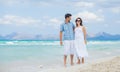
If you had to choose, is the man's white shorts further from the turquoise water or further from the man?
the turquoise water

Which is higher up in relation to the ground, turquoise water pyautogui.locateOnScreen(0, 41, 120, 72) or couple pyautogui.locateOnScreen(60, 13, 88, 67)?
couple pyautogui.locateOnScreen(60, 13, 88, 67)

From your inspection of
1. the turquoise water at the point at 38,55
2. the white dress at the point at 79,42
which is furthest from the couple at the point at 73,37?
the turquoise water at the point at 38,55

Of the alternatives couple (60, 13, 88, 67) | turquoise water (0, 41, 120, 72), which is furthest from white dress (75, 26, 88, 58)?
turquoise water (0, 41, 120, 72)

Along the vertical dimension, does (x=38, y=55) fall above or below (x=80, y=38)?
below

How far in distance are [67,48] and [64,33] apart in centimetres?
49

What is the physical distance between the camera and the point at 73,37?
39.5 ft

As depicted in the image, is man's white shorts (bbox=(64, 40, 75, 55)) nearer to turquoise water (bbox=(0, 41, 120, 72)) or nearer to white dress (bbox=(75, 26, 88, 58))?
white dress (bbox=(75, 26, 88, 58))

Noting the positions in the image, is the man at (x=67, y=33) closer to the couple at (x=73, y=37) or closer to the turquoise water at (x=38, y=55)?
the couple at (x=73, y=37)

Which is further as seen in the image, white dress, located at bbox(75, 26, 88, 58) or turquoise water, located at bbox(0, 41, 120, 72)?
turquoise water, located at bbox(0, 41, 120, 72)

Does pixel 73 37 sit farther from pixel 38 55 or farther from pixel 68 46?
pixel 38 55

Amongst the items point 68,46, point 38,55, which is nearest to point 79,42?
point 68,46

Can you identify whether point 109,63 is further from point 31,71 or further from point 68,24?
point 31,71

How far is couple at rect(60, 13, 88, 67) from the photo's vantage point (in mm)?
11898

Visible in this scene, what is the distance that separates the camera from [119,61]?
33.0 feet
